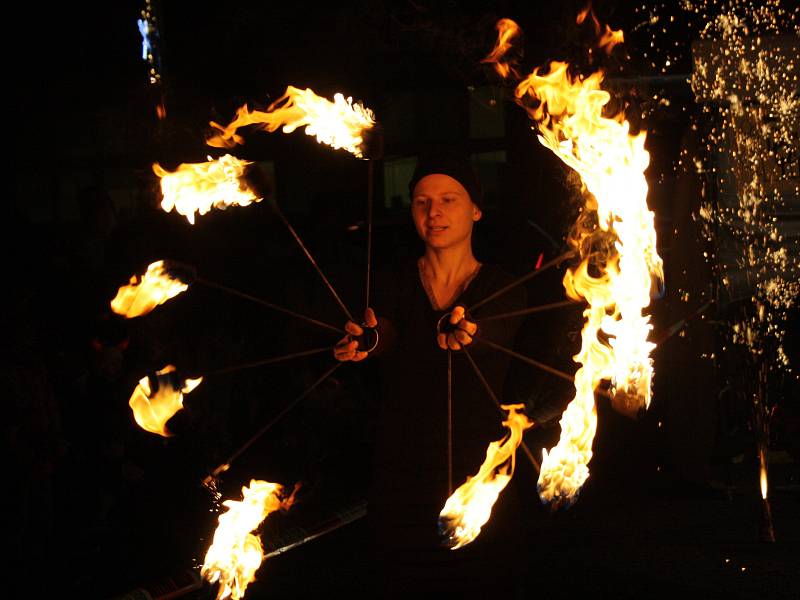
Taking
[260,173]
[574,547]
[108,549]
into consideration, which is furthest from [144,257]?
[260,173]

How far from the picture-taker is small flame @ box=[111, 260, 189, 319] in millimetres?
4254

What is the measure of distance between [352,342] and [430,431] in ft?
1.17

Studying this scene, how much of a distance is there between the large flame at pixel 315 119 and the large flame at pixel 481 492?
3.79 ft

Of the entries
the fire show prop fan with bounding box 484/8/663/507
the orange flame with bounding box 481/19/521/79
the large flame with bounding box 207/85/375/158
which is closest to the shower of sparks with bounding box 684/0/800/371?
the orange flame with bounding box 481/19/521/79

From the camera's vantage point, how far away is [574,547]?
7.62 meters

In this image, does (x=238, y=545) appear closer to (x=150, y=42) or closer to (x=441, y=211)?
(x=441, y=211)

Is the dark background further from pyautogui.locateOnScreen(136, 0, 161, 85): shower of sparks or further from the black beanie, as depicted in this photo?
the black beanie

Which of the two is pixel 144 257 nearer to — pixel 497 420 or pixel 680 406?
pixel 680 406

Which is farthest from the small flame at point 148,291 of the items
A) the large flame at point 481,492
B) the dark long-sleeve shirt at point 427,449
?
the large flame at point 481,492

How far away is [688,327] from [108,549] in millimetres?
4300

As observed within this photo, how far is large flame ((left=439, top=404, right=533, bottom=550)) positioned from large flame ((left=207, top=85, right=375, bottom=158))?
1154mm

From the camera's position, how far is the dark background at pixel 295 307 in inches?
271

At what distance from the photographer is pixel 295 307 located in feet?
27.0

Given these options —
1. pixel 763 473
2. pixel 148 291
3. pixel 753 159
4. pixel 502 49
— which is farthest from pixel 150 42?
pixel 148 291
